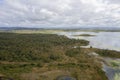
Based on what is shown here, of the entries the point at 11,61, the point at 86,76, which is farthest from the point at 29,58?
the point at 86,76

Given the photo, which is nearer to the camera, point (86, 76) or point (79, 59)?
point (86, 76)

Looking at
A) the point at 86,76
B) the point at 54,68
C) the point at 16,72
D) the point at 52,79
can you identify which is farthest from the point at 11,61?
the point at 86,76

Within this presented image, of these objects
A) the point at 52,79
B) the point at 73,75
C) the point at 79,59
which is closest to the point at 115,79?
the point at 73,75

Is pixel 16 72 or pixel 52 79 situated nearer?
pixel 52 79

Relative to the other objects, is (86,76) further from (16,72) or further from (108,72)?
(16,72)

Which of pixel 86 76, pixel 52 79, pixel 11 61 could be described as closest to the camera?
pixel 52 79

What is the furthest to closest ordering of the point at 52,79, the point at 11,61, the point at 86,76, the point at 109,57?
the point at 109,57 → the point at 11,61 → the point at 86,76 → the point at 52,79

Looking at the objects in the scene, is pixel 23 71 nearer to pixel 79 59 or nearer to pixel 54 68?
pixel 54 68

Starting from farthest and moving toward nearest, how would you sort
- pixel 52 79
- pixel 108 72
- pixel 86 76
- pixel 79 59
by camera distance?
1. pixel 79 59
2. pixel 108 72
3. pixel 86 76
4. pixel 52 79

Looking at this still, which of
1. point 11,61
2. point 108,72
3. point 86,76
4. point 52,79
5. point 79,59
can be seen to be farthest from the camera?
point 79,59
